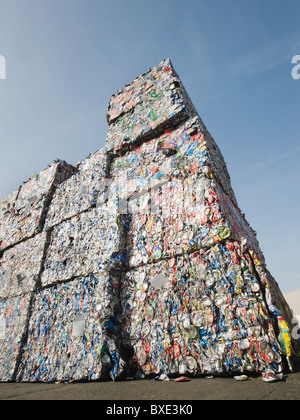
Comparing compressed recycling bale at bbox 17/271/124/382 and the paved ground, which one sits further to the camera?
compressed recycling bale at bbox 17/271/124/382

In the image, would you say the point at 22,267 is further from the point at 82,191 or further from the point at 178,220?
the point at 178,220

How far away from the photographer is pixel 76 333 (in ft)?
5.94

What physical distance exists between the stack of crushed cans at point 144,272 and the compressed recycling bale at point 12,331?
15 millimetres

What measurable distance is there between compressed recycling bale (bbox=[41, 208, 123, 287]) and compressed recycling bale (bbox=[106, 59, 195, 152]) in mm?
914

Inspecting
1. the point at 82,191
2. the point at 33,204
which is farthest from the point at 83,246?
the point at 33,204

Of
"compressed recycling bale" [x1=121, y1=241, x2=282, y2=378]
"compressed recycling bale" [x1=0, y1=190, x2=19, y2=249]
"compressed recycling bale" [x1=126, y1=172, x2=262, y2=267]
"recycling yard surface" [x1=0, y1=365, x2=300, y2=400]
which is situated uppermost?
"compressed recycling bale" [x1=0, y1=190, x2=19, y2=249]

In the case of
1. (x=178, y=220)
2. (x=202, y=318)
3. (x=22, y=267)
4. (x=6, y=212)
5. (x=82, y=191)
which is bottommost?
(x=202, y=318)

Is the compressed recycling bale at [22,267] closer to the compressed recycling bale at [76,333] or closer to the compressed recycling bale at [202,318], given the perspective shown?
the compressed recycling bale at [76,333]

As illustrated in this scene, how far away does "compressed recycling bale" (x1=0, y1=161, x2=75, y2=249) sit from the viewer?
319 cm

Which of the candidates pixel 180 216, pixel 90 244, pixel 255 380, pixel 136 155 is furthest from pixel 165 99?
pixel 255 380

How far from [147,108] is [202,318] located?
7.32ft

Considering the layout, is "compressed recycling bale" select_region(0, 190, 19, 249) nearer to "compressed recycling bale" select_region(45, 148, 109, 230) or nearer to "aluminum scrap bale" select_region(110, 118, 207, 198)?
"compressed recycling bale" select_region(45, 148, 109, 230)

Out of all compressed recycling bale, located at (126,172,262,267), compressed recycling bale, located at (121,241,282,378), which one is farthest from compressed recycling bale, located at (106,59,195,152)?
compressed recycling bale, located at (121,241,282,378)
